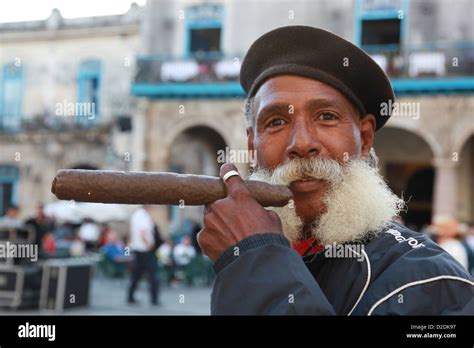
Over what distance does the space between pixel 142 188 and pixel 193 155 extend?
19.4 metres

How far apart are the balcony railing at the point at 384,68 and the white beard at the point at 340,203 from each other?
50.0 ft

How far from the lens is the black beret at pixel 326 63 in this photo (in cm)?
190

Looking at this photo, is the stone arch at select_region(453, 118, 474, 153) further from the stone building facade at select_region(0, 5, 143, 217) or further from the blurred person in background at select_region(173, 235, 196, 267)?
the stone building facade at select_region(0, 5, 143, 217)

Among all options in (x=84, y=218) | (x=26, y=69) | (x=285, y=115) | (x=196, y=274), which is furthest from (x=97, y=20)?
(x=285, y=115)

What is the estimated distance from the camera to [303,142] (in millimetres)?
1790

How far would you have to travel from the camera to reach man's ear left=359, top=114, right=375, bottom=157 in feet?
6.63

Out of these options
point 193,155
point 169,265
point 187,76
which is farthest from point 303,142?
point 193,155

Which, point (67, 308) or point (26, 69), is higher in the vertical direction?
point (26, 69)

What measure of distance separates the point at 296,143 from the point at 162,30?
18610 millimetres

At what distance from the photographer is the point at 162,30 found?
19828 millimetres

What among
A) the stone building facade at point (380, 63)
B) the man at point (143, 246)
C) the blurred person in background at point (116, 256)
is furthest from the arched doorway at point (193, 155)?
the man at point (143, 246)

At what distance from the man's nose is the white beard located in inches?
0.7

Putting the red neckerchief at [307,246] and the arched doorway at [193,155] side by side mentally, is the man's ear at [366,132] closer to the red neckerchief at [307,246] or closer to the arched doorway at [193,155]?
the red neckerchief at [307,246]
